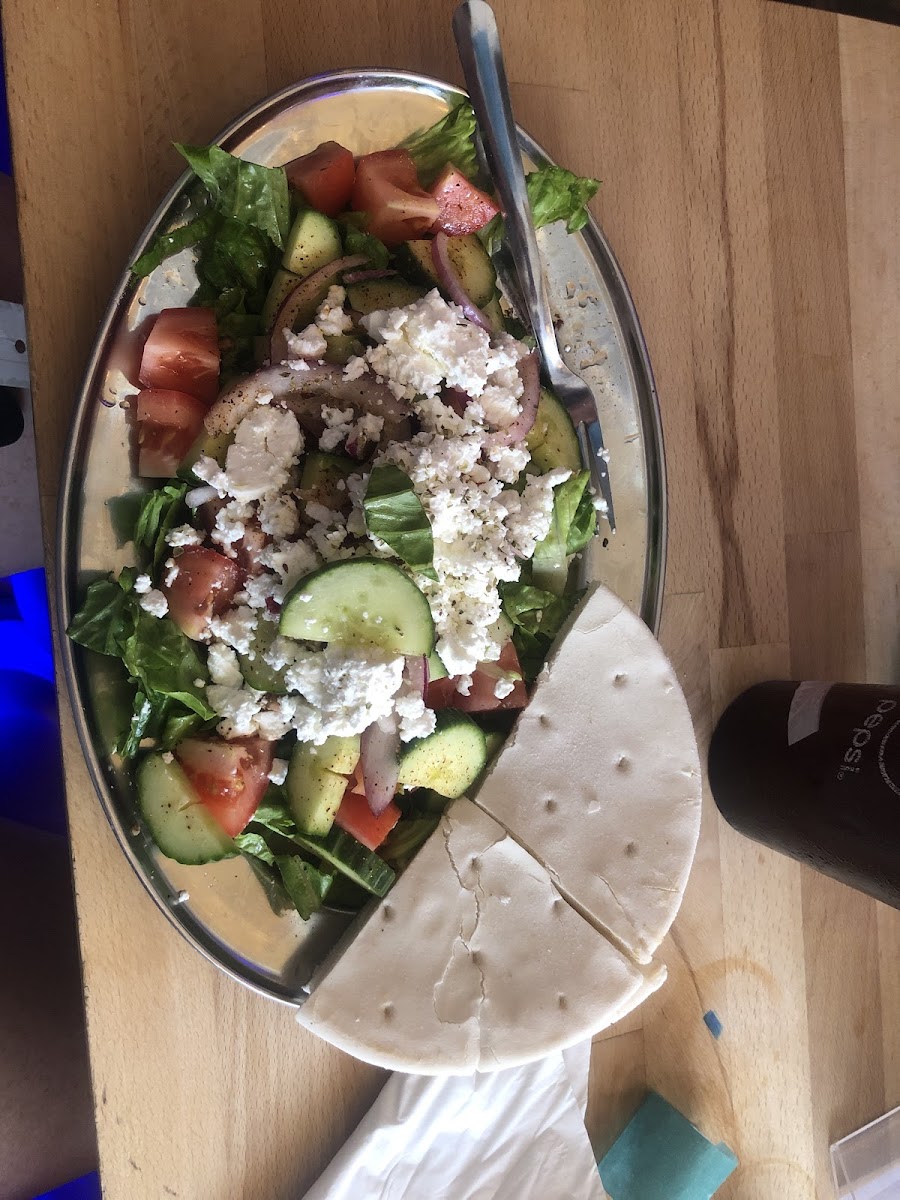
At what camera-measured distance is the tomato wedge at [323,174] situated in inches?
51.6

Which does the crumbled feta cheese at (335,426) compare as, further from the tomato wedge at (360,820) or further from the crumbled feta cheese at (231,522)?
the tomato wedge at (360,820)

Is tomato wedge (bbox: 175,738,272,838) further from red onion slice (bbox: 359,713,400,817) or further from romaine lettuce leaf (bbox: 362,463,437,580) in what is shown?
romaine lettuce leaf (bbox: 362,463,437,580)

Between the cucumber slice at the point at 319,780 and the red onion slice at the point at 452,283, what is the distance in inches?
26.6

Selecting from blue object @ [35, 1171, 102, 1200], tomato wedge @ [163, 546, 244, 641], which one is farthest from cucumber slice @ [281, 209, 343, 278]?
blue object @ [35, 1171, 102, 1200]

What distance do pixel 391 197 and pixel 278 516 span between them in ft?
1.74

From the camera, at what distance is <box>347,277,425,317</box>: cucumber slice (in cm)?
129

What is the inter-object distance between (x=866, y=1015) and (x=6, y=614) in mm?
1994

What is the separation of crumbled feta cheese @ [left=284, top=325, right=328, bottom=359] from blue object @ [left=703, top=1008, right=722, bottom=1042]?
146 centimetres

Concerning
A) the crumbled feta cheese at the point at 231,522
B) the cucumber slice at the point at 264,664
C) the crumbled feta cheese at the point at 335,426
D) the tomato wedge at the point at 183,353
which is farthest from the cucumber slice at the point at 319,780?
the tomato wedge at the point at 183,353

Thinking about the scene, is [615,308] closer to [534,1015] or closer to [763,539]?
[763,539]

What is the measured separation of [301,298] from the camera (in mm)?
1299

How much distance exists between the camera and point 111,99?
1.31 m

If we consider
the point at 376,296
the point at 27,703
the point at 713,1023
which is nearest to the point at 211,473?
the point at 376,296

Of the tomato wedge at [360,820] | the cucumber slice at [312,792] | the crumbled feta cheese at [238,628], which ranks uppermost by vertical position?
the crumbled feta cheese at [238,628]
